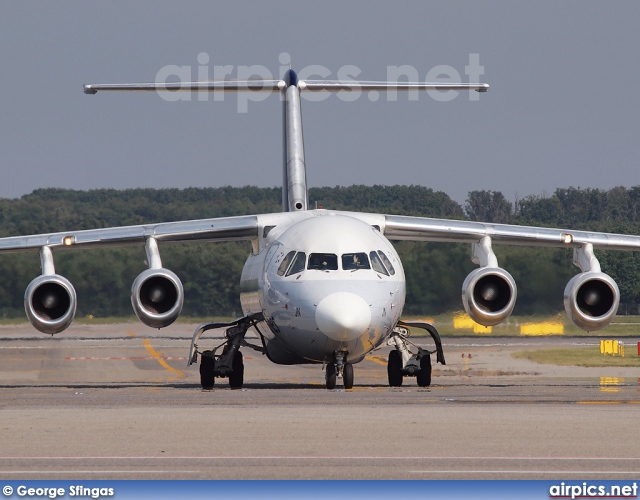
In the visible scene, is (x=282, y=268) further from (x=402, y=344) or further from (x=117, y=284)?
(x=117, y=284)

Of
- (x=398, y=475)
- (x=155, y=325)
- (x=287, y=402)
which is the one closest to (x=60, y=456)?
(x=398, y=475)

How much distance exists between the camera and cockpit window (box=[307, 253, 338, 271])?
19391mm

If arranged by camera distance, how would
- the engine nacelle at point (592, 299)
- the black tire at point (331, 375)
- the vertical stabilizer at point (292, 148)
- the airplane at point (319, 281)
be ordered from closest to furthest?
the airplane at point (319, 281) < the black tire at point (331, 375) < the engine nacelle at point (592, 299) < the vertical stabilizer at point (292, 148)

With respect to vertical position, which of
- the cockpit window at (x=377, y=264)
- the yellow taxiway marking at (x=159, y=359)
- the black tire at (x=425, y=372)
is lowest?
the yellow taxiway marking at (x=159, y=359)

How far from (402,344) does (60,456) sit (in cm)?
1219

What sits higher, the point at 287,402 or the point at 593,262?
the point at 593,262

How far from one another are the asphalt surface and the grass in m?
5.99

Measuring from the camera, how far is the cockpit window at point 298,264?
19.6 metres

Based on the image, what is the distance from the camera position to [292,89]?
2675 cm

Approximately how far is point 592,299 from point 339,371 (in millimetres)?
5040

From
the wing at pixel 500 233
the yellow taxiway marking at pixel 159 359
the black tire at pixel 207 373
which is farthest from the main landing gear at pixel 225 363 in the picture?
the yellow taxiway marking at pixel 159 359

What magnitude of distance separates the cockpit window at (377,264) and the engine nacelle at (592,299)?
398 cm

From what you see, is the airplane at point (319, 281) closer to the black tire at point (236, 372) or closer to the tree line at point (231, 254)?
the black tire at point (236, 372)

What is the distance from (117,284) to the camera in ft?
131
